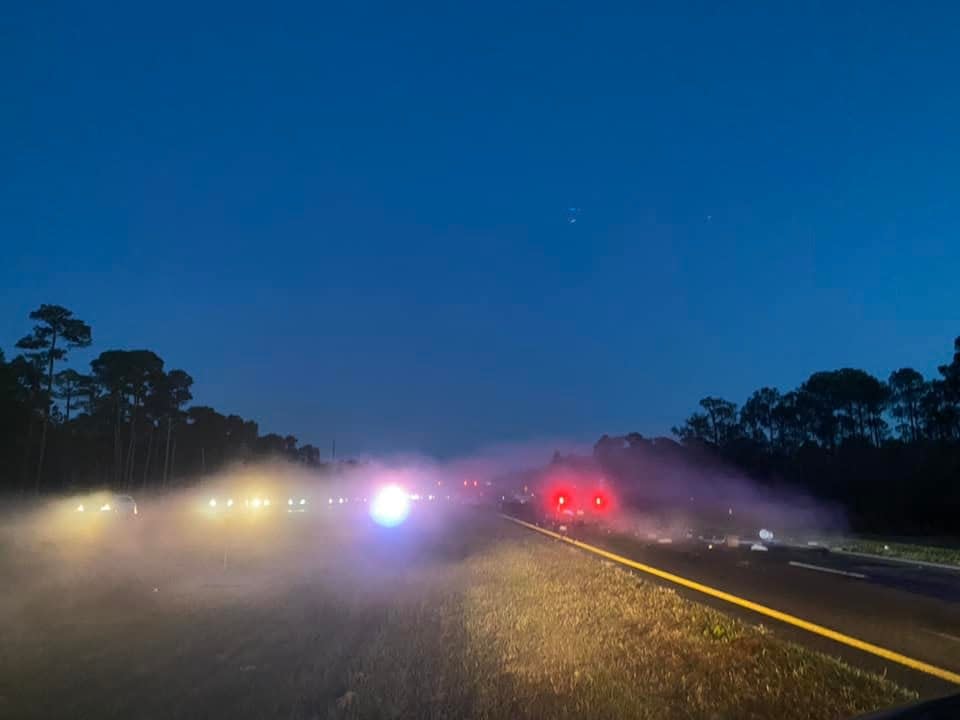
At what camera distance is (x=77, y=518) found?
38719 mm

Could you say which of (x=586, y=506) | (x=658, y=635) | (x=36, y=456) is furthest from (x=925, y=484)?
(x=36, y=456)

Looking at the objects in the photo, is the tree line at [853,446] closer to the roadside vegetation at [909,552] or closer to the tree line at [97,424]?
the roadside vegetation at [909,552]

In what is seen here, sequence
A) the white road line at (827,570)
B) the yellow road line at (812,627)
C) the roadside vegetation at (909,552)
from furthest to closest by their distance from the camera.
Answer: the roadside vegetation at (909,552)
the white road line at (827,570)
the yellow road line at (812,627)

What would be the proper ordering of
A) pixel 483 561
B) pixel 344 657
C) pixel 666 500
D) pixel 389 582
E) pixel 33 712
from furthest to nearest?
1. pixel 666 500
2. pixel 483 561
3. pixel 389 582
4. pixel 344 657
5. pixel 33 712

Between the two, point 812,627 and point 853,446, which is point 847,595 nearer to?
point 812,627

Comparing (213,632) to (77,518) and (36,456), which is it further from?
(36,456)

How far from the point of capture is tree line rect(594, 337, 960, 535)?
4894 cm

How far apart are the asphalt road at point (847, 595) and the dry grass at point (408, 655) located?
1010 mm

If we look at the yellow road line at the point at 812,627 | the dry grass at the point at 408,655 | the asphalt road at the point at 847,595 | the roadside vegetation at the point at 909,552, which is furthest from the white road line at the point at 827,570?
the dry grass at the point at 408,655

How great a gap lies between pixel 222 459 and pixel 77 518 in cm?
8160

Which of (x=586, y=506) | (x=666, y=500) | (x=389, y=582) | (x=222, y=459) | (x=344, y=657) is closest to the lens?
(x=344, y=657)

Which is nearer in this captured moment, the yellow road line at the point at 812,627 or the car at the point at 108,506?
the yellow road line at the point at 812,627

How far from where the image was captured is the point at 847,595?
14867 mm

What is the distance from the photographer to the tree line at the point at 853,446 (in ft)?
161
